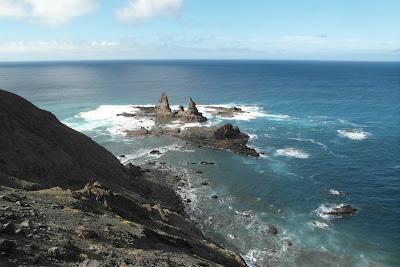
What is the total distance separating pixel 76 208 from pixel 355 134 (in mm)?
97486

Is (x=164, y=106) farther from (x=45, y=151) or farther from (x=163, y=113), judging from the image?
(x=45, y=151)

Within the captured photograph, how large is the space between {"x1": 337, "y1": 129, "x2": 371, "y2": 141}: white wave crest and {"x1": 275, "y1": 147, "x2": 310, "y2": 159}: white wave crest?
21796 mm

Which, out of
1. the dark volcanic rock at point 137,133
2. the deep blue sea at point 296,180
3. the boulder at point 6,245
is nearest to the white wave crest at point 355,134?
the deep blue sea at point 296,180

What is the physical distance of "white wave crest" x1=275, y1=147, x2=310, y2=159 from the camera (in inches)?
3875

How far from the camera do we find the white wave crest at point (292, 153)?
9844cm

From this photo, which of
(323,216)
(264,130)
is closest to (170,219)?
(323,216)

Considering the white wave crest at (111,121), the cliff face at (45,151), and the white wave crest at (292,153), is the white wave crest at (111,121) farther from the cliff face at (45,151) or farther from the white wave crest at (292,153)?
the cliff face at (45,151)

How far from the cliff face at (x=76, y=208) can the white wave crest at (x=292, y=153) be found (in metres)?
31.3

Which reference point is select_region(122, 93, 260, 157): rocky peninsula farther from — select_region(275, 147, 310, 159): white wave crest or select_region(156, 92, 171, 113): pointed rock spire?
select_region(275, 147, 310, 159): white wave crest

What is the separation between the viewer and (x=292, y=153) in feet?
331

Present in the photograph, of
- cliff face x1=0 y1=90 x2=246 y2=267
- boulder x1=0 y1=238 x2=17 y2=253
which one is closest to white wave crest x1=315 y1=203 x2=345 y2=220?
cliff face x1=0 y1=90 x2=246 y2=267

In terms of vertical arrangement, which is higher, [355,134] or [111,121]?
[355,134]

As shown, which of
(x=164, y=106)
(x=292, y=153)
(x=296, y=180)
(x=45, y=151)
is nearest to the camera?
(x=45, y=151)

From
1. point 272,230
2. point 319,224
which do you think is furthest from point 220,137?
point 272,230
